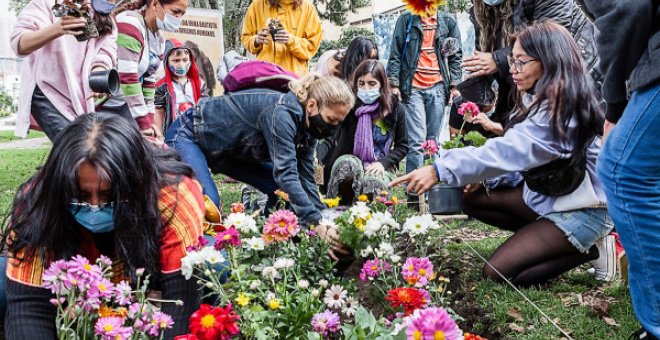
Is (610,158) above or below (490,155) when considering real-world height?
above

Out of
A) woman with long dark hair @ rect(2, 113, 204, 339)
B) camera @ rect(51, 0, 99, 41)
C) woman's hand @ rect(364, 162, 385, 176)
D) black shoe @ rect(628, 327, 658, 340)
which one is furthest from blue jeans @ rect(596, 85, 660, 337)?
woman's hand @ rect(364, 162, 385, 176)

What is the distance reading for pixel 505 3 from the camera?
162 inches

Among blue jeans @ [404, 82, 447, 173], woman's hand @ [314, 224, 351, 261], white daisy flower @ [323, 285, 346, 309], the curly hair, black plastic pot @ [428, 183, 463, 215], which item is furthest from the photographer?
blue jeans @ [404, 82, 447, 173]

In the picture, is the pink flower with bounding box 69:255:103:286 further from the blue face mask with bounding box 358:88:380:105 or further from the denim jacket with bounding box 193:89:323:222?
the blue face mask with bounding box 358:88:380:105

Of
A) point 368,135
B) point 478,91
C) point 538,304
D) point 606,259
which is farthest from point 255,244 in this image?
point 368,135

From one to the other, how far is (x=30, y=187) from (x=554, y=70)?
90.8 inches

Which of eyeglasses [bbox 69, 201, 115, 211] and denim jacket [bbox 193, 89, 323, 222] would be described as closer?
eyeglasses [bbox 69, 201, 115, 211]

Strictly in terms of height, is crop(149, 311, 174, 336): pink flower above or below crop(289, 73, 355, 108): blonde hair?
below

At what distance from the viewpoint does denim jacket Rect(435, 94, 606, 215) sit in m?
2.89

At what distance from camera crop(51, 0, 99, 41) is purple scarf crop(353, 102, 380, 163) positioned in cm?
235

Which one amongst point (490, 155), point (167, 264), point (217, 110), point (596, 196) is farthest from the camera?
point (217, 110)

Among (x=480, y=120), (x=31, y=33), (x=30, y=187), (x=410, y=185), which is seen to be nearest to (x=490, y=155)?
(x=410, y=185)

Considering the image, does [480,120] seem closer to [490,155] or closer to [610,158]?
[490,155]

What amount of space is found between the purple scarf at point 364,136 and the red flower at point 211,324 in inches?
139
